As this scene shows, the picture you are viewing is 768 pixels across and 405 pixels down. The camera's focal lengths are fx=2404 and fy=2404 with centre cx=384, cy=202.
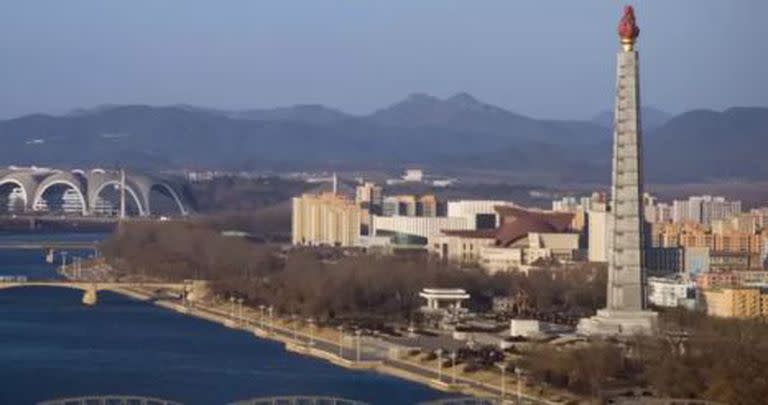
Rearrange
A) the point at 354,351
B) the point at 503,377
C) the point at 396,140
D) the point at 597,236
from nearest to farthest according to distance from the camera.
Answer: the point at 503,377 → the point at 354,351 → the point at 597,236 → the point at 396,140

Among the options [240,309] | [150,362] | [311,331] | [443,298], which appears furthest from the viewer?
[240,309]

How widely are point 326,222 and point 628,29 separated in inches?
683

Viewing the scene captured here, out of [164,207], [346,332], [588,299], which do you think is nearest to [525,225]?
→ [588,299]

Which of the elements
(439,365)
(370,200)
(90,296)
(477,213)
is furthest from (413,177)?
(439,365)

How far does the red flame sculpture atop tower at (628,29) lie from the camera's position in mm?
18375

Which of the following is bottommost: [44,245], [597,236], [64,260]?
[64,260]

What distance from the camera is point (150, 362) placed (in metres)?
17.3

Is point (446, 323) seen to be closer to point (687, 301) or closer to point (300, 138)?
point (687, 301)

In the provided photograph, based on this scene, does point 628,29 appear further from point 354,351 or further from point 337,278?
point 337,278

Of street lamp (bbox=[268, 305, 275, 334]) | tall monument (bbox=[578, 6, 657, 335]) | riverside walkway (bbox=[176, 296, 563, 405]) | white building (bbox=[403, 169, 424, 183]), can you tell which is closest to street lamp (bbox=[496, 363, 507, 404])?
riverside walkway (bbox=[176, 296, 563, 405])

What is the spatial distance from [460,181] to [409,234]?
79.6ft

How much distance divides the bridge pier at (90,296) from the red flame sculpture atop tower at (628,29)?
303 inches

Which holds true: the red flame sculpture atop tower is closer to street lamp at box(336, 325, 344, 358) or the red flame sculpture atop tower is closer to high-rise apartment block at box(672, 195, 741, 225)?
street lamp at box(336, 325, 344, 358)

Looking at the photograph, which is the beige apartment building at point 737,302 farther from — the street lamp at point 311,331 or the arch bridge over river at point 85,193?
the arch bridge over river at point 85,193
